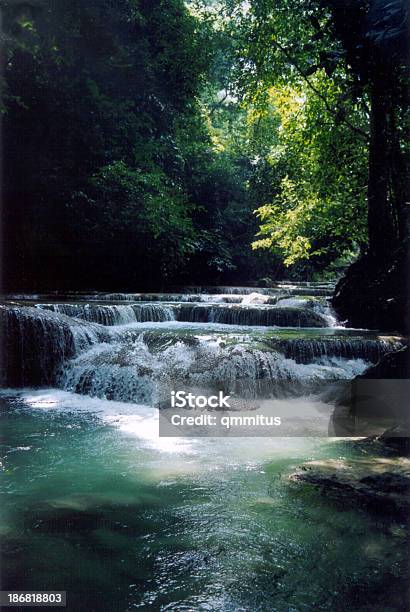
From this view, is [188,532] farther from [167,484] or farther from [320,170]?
[320,170]

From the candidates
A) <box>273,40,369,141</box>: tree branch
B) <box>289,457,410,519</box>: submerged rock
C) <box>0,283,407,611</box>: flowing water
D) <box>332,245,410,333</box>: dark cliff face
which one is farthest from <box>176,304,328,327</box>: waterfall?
<box>289,457,410,519</box>: submerged rock

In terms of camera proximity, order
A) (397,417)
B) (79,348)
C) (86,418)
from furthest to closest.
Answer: (79,348) → (86,418) → (397,417)

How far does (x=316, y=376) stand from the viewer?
26.0 feet

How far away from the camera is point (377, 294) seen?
38.1ft

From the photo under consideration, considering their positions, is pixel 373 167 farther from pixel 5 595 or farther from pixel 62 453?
pixel 5 595

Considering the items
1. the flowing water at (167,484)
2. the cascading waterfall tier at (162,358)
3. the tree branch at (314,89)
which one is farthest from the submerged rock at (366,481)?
the tree branch at (314,89)

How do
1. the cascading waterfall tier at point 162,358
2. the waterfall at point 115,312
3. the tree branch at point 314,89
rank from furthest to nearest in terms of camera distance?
the tree branch at point 314,89 < the waterfall at point 115,312 < the cascading waterfall tier at point 162,358

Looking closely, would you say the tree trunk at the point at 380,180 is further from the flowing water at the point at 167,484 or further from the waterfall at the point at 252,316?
the flowing water at the point at 167,484

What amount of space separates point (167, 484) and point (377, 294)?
8707 millimetres

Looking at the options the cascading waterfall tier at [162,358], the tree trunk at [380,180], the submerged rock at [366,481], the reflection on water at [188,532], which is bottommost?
the reflection on water at [188,532]

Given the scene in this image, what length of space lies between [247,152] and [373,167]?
49.3 feet

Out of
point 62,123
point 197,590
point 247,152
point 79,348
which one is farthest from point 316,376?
point 247,152

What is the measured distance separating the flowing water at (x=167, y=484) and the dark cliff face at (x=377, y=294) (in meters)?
1.63

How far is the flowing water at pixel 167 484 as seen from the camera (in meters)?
2.71
